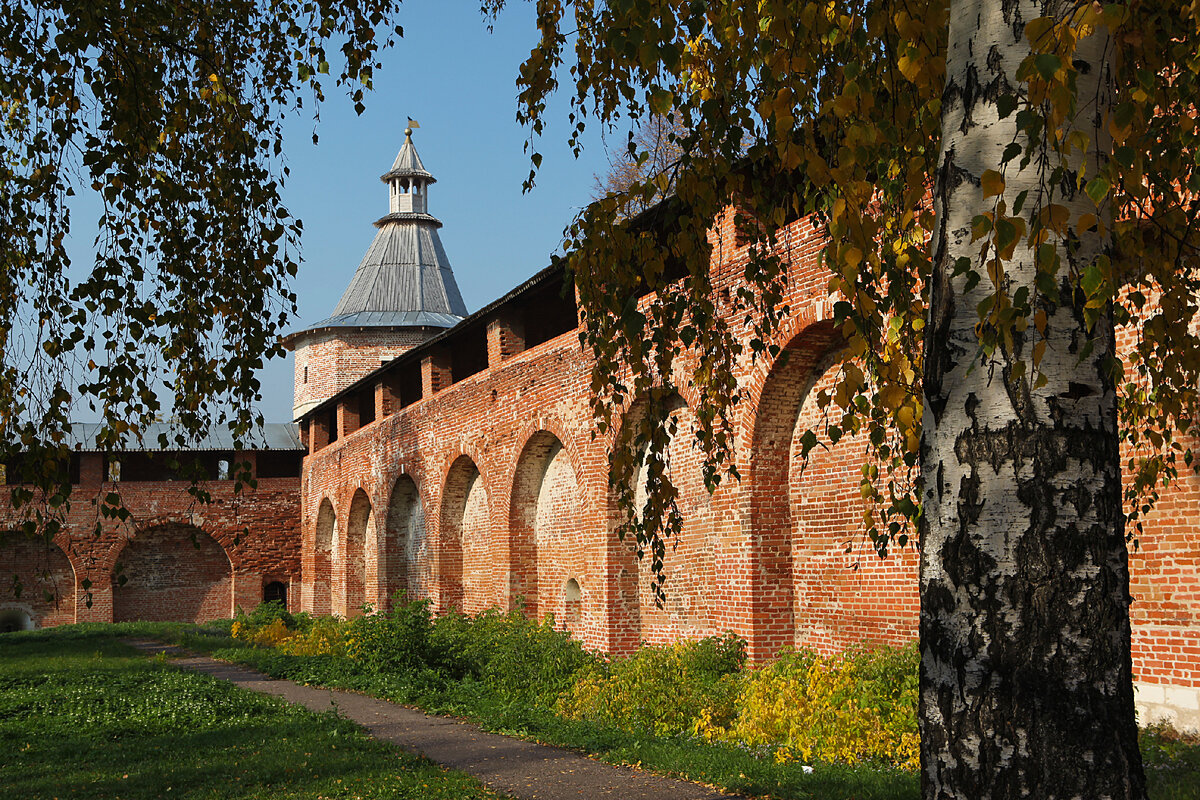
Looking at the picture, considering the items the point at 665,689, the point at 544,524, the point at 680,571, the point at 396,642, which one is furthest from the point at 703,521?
the point at 396,642

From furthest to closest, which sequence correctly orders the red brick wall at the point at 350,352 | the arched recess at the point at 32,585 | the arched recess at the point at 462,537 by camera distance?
the red brick wall at the point at 350,352 → the arched recess at the point at 32,585 → the arched recess at the point at 462,537

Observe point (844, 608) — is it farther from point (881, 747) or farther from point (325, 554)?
point (325, 554)

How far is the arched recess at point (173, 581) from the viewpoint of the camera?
99.5 feet

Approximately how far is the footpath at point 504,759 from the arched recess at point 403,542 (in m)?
8.08

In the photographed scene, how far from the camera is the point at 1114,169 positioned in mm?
2125

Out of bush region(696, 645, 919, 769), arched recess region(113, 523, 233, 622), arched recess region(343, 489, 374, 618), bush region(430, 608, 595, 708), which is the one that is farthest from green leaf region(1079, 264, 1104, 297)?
arched recess region(113, 523, 233, 622)

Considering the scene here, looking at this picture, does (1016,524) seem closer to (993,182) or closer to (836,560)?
(993,182)

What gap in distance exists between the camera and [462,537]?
18641mm

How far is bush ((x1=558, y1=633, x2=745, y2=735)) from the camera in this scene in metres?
9.42

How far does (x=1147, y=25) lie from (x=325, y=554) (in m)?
27.7

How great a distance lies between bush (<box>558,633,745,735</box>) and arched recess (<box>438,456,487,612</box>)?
6915 millimetres

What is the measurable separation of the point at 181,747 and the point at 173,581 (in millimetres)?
23610

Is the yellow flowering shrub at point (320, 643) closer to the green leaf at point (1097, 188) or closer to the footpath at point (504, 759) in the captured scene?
the footpath at point (504, 759)

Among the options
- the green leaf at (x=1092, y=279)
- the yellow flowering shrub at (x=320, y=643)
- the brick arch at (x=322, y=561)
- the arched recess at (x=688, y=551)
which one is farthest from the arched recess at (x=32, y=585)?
the green leaf at (x=1092, y=279)
